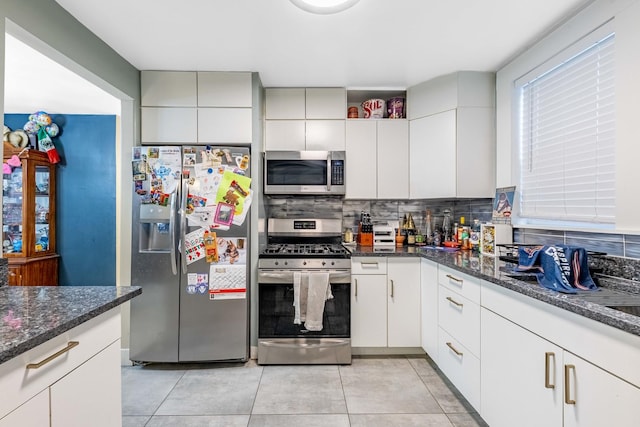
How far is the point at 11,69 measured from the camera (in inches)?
102

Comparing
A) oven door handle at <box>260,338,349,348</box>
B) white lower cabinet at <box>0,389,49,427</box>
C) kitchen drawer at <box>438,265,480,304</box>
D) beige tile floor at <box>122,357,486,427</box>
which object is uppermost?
kitchen drawer at <box>438,265,480,304</box>

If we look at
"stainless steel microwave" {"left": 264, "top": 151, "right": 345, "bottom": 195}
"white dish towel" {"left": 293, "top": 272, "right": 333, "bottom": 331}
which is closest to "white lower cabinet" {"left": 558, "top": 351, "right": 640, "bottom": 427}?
"white dish towel" {"left": 293, "top": 272, "right": 333, "bottom": 331}

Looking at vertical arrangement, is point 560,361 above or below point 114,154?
below

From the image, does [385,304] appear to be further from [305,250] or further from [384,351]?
[305,250]

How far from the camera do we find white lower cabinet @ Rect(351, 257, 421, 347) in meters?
2.71

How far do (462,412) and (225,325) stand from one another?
1.73 m

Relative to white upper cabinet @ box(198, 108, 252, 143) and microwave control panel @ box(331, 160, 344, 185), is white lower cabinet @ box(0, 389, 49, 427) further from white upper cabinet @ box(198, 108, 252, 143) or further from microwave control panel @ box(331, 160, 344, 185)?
microwave control panel @ box(331, 160, 344, 185)

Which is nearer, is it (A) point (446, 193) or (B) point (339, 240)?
(A) point (446, 193)

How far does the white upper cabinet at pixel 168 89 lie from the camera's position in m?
2.70

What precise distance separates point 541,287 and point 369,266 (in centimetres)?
140

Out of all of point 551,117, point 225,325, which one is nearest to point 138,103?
point 225,325

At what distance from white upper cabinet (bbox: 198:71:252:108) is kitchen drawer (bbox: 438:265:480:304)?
1.99m

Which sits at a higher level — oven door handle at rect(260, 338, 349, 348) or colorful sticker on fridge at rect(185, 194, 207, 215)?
colorful sticker on fridge at rect(185, 194, 207, 215)

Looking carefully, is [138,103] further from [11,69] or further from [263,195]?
[263,195]
